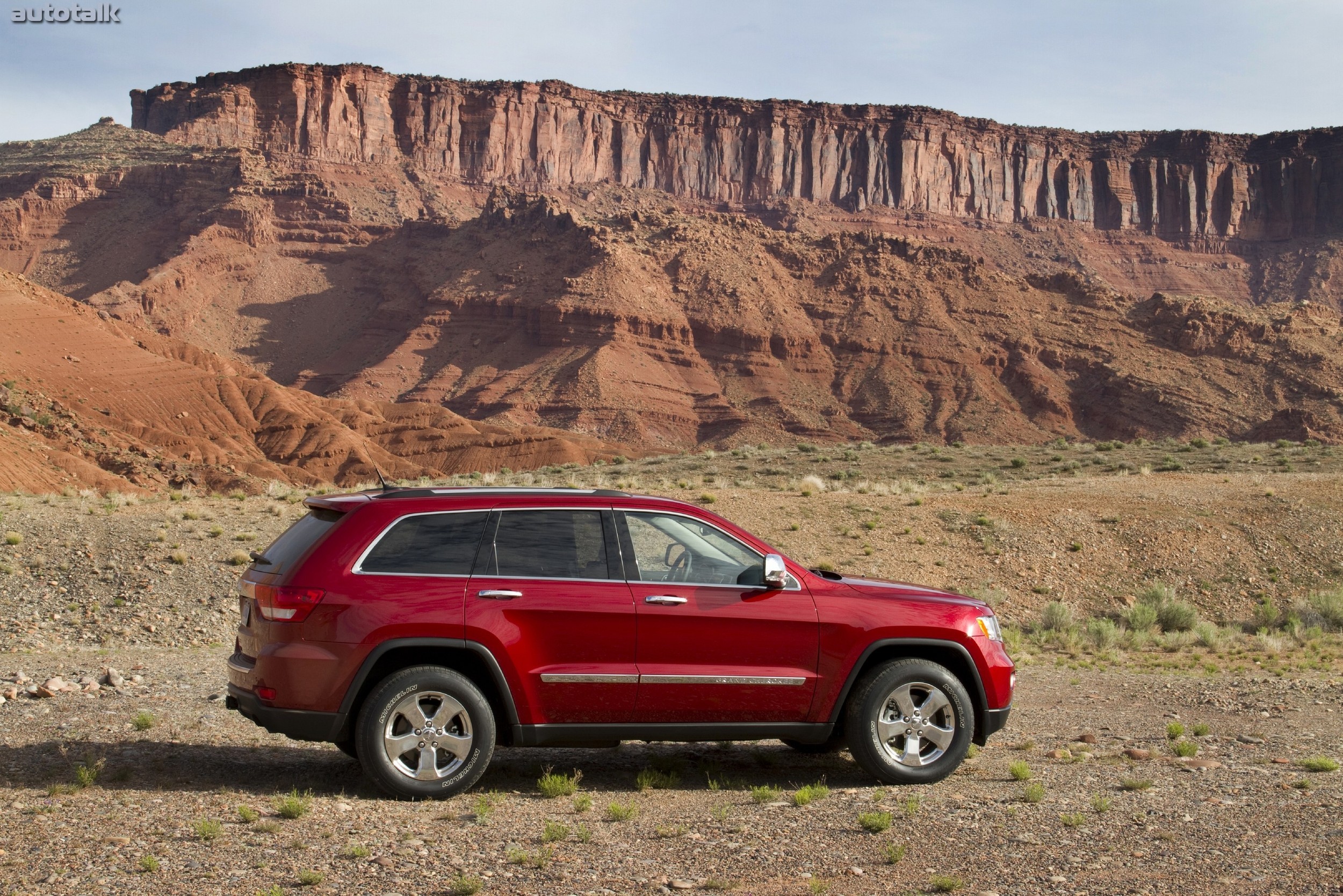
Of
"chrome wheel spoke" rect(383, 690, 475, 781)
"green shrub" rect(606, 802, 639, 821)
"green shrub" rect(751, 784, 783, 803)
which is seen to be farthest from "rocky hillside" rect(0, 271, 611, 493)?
"green shrub" rect(751, 784, 783, 803)

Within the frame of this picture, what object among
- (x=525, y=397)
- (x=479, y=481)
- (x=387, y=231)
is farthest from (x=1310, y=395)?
(x=387, y=231)

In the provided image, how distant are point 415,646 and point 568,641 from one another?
2.87 feet

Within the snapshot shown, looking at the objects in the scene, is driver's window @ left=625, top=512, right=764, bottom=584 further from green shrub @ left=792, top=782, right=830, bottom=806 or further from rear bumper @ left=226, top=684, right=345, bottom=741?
rear bumper @ left=226, top=684, right=345, bottom=741

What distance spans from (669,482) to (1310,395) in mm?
67178

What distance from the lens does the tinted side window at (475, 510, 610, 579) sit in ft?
21.7

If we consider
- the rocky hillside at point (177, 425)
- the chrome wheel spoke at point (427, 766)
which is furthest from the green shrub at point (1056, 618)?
the rocky hillside at point (177, 425)

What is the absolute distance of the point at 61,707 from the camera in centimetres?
858

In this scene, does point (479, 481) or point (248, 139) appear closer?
point (479, 481)

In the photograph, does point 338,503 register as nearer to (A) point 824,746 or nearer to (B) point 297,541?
(B) point 297,541

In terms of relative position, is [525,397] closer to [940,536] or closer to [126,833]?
[940,536]

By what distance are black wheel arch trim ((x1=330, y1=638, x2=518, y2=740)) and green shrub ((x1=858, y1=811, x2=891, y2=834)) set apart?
6.66ft

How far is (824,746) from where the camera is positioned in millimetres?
7762

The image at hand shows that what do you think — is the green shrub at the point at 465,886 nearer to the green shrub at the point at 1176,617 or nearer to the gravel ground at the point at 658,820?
the gravel ground at the point at 658,820

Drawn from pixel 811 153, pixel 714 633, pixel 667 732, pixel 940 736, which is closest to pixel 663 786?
pixel 667 732
